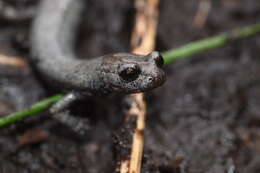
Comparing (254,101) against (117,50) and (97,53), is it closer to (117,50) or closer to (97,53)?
(117,50)

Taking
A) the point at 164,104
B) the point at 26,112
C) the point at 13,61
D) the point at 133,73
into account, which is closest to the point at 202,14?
the point at 164,104

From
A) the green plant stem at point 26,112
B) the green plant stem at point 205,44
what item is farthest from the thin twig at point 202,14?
the green plant stem at point 26,112

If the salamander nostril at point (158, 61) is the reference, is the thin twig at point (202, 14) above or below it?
above

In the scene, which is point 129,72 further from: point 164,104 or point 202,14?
point 202,14

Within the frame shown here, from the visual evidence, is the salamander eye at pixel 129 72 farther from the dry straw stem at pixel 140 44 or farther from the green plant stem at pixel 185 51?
the green plant stem at pixel 185 51

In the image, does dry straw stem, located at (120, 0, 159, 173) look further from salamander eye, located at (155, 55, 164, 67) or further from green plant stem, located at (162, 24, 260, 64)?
salamander eye, located at (155, 55, 164, 67)

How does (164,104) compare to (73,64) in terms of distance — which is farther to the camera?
(164,104)

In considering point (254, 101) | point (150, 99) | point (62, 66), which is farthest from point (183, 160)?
point (62, 66)
